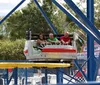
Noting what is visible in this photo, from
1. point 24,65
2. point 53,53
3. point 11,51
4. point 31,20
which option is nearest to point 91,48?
point 53,53

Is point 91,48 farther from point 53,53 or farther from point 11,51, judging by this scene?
point 11,51

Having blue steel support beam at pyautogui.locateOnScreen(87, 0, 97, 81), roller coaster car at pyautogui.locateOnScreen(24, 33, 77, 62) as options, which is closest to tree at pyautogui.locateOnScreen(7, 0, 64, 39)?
roller coaster car at pyautogui.locateOnScreen(24, 33, 77, 62)

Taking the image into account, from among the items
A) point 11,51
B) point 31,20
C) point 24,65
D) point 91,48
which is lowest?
point 24,65

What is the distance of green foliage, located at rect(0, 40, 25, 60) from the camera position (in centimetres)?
2980

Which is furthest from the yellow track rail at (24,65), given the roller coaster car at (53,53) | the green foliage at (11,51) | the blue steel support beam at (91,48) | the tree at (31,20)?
the tree at (31,20)

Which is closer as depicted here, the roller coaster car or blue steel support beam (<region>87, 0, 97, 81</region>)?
blue steel support beam (<region>87, 0, 97, 81</region>)

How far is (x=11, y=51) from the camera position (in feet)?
101

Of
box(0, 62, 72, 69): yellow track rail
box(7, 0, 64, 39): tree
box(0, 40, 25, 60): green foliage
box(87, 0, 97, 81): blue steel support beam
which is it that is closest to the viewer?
box(0, 62, 72, 69): yellow track rail

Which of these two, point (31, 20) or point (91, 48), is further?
point (31, 20)

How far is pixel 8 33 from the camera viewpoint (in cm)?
3906

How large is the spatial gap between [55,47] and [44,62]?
0.50 m

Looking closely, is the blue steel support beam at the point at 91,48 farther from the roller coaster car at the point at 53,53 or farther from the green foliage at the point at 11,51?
the green foliage at the point at 11,51

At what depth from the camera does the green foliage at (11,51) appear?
97.8ft

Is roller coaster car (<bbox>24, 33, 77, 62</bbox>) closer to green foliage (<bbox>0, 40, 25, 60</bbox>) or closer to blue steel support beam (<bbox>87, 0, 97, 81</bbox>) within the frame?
blue steel support beam (<bbox>87, 0, 97, 81</bbox>)
